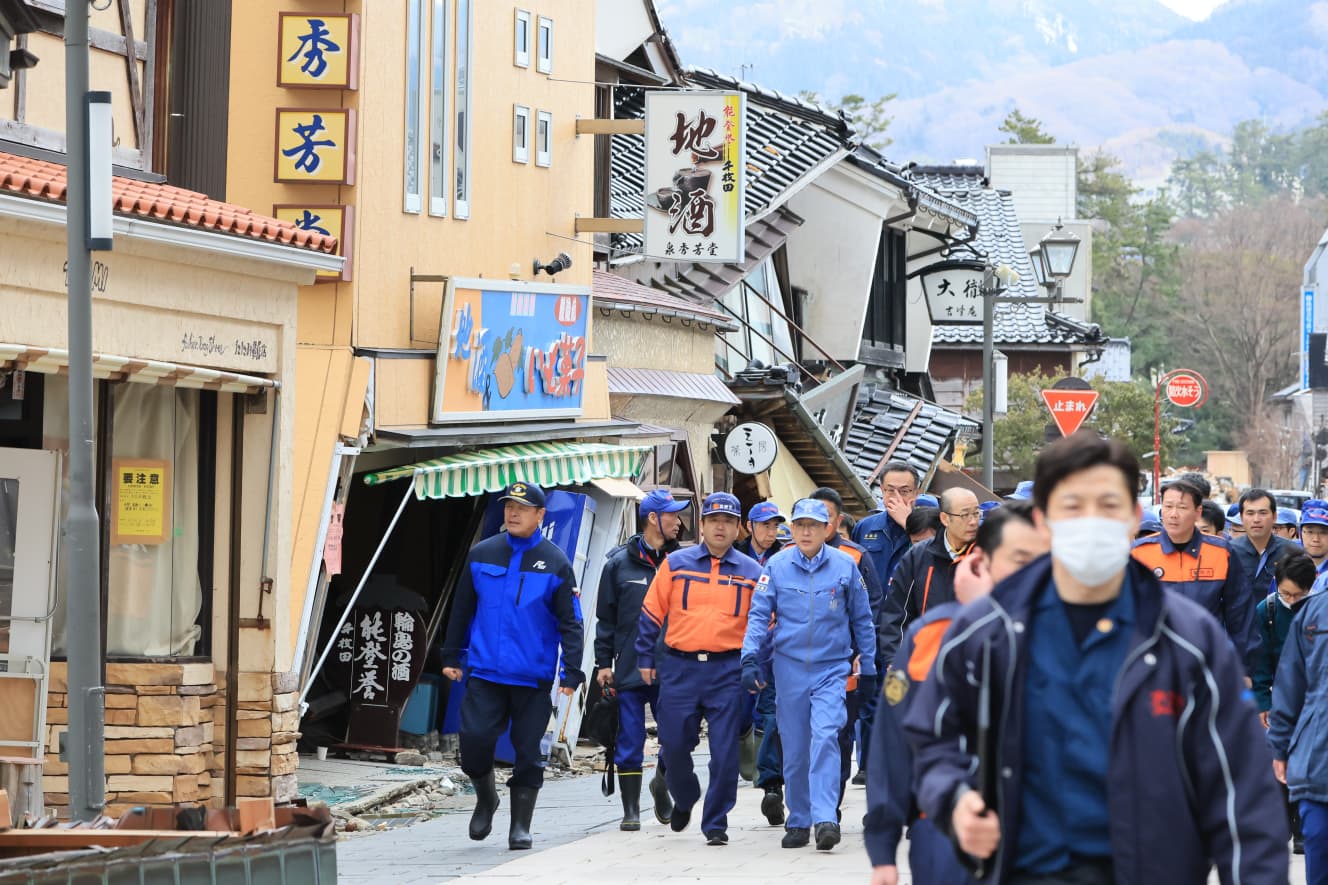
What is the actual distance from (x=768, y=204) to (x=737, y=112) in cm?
574

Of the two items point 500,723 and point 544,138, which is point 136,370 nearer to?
point 500,723

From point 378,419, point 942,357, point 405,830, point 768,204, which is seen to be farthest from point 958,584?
point 942,357

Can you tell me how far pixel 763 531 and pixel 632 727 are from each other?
8.47ft

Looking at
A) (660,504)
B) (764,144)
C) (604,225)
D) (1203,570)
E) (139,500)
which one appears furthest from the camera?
(764,144)

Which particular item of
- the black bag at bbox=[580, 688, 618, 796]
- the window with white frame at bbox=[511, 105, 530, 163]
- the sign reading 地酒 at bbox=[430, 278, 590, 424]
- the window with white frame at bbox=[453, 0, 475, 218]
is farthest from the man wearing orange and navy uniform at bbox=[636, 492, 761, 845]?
the window with white frame at bbox=[511, 105, 530, 163]

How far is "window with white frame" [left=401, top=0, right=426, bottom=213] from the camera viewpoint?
52.0ft

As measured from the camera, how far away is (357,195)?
1517 centimetres

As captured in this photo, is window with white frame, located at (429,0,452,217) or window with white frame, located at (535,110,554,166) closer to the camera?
window with white frame, located at (429,0,452,217)

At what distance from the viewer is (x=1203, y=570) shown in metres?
11.1

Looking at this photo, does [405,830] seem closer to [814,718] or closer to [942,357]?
[814,718]

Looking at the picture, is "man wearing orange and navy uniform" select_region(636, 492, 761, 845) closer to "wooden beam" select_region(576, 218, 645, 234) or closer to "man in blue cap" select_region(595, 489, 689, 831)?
"man in blue cap" select_region(595, 489, 689, 831)

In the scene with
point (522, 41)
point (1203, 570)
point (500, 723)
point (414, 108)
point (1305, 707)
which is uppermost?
point (522, 41)

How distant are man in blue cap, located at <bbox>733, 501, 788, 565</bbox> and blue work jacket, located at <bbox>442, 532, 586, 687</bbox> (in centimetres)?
257

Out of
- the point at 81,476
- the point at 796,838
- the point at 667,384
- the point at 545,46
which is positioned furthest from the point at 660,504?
the point at 667,384
